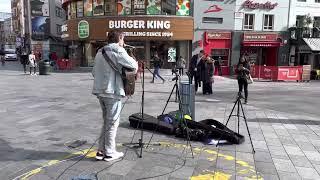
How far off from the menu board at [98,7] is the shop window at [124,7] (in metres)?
1.48

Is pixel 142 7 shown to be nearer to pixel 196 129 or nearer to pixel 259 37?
pixel 259 37

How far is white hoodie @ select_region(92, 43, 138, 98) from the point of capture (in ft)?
16.2

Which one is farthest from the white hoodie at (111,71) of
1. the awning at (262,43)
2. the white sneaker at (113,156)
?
the awning at (262,43)

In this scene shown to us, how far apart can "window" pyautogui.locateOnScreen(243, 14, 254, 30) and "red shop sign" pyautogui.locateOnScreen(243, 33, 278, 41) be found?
2.44 ft

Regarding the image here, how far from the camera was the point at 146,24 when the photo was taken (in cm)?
2577

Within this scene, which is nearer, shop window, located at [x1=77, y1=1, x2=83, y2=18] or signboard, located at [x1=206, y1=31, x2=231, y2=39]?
signboard, located at [x1=206, y1=31, x2=231, y2=39]

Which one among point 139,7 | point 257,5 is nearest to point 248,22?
point 257,5

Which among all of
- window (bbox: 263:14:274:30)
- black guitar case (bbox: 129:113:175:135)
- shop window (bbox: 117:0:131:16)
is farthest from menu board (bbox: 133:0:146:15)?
black guitar case (bbox: 129:113:175:135)

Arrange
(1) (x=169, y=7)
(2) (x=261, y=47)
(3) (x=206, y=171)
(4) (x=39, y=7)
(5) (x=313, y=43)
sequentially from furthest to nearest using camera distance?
(4) (x=39, y=7)
(2) (x=261, y=47)
(5) (x=313, y=43)
(1) (x=169, y=7)
(3) (x=206, y=171)

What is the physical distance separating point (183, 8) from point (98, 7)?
22.4ft

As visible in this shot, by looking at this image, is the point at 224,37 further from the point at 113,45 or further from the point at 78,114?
the point at 113,45

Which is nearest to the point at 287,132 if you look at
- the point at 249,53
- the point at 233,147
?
the point at 233,147

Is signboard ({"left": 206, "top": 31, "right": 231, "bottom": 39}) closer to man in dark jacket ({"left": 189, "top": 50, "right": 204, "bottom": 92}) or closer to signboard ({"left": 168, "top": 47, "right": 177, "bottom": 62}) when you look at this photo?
signboard ({"left": 168, "top": 47, "right": 177, "bottom": 62})

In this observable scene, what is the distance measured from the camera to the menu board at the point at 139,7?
26.1 meters
